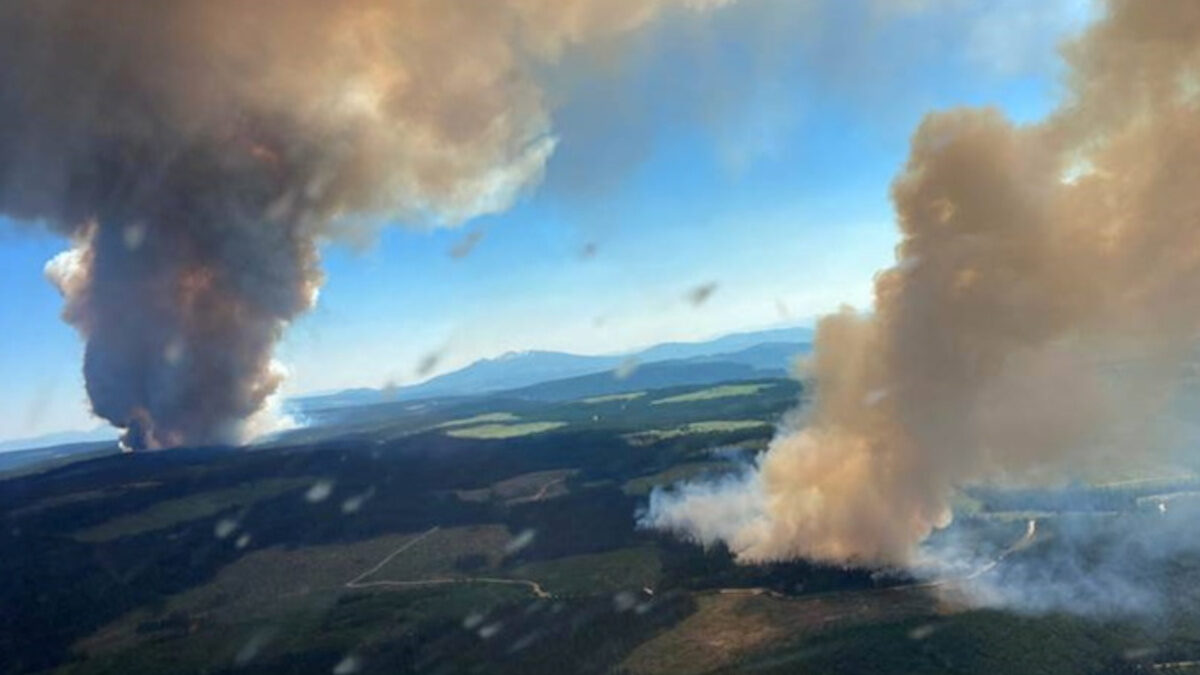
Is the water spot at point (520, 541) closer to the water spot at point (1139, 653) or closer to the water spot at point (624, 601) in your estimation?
the water spot at point (624, 601)

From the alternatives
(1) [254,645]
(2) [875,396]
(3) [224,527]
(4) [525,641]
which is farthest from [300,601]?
(2) [875,396]

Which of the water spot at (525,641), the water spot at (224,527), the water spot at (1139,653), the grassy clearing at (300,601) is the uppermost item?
the water spot at (224,527)

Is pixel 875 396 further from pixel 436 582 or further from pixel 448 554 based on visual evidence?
pixel 448 554

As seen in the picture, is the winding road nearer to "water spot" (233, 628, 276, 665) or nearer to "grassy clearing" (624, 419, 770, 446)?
"water spot" (233, 628, 276, 665)

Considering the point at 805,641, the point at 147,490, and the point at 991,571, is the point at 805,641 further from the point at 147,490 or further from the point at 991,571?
the point at 147,490

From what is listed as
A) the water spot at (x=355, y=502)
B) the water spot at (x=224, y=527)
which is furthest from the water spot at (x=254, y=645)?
the water spot at (x=355, y=502)

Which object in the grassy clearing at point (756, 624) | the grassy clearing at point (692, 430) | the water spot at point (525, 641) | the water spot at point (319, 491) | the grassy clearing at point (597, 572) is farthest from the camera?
the grassy clearing at point (692, 430)

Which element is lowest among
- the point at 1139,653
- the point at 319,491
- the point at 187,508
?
the point at 1139,653

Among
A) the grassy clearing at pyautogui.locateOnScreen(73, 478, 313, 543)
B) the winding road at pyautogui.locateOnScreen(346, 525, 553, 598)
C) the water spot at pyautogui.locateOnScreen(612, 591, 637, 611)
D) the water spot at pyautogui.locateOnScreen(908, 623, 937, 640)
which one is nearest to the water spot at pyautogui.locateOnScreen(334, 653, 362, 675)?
the winding road at pyautogui.locateOnScreen(346, 525, 553, 598)
